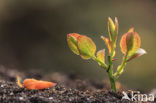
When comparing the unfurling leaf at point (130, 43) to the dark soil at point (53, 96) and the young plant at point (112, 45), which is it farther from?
Answer: the dark soil at point (53, 96)

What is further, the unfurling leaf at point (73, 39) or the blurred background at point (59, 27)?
the blurred background at point (59, 27)

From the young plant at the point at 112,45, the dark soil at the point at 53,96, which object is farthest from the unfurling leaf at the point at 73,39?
the dark soil at the point at 53,96

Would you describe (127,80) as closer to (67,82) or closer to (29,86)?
(67,82)

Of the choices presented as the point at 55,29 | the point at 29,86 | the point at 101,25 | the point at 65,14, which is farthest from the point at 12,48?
the point at 29,86

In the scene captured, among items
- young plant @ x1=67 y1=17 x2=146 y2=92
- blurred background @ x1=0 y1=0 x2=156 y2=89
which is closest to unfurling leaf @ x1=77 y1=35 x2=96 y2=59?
young plant @ x1=67 y1=17 x2=146 y2=92

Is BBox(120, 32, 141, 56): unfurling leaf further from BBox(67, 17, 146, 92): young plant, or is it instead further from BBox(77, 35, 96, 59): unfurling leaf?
BBox(77, 35, 96, 59): unfurling leaf
